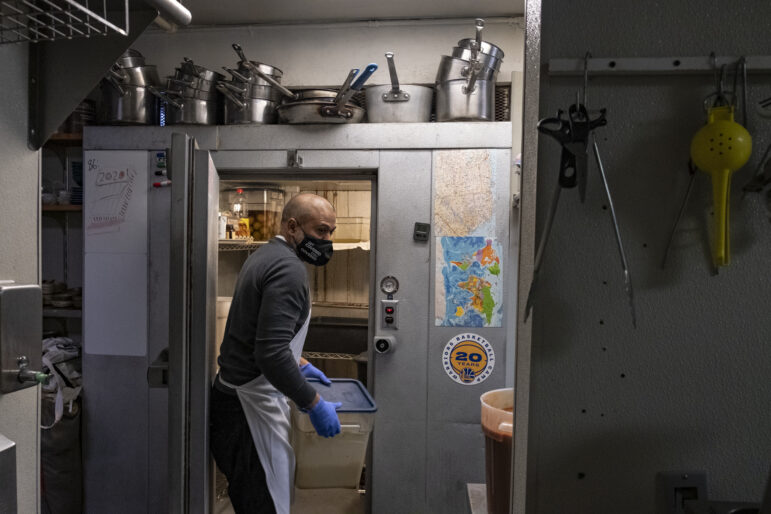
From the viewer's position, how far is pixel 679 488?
39.1 inches

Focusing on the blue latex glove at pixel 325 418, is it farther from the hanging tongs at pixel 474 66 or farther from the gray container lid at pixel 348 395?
the hanging tongs at pixel 474 66

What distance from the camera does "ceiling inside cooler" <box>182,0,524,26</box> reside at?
2.97 m

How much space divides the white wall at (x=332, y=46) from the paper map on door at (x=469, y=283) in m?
1.00

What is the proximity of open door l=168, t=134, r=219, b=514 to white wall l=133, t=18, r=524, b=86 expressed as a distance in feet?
5.63

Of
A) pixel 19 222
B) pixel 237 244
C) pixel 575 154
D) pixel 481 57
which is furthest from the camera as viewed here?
pixel 237 244

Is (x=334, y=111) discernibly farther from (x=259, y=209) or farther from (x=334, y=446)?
(x=334, y=446)

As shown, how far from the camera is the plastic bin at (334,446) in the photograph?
2371 mm

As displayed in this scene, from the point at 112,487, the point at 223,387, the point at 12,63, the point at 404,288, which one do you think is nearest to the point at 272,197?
the point at 404,288

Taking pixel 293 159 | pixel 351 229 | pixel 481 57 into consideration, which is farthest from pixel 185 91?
pixel 481 57

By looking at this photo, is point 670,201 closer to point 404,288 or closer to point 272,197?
point 404,288

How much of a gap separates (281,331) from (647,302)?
4.34ft

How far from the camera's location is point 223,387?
6.97 feet

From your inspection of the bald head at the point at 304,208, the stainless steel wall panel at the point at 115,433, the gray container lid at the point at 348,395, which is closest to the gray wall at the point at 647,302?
the gray container lid at the point at 348,395

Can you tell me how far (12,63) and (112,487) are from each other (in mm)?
2578
